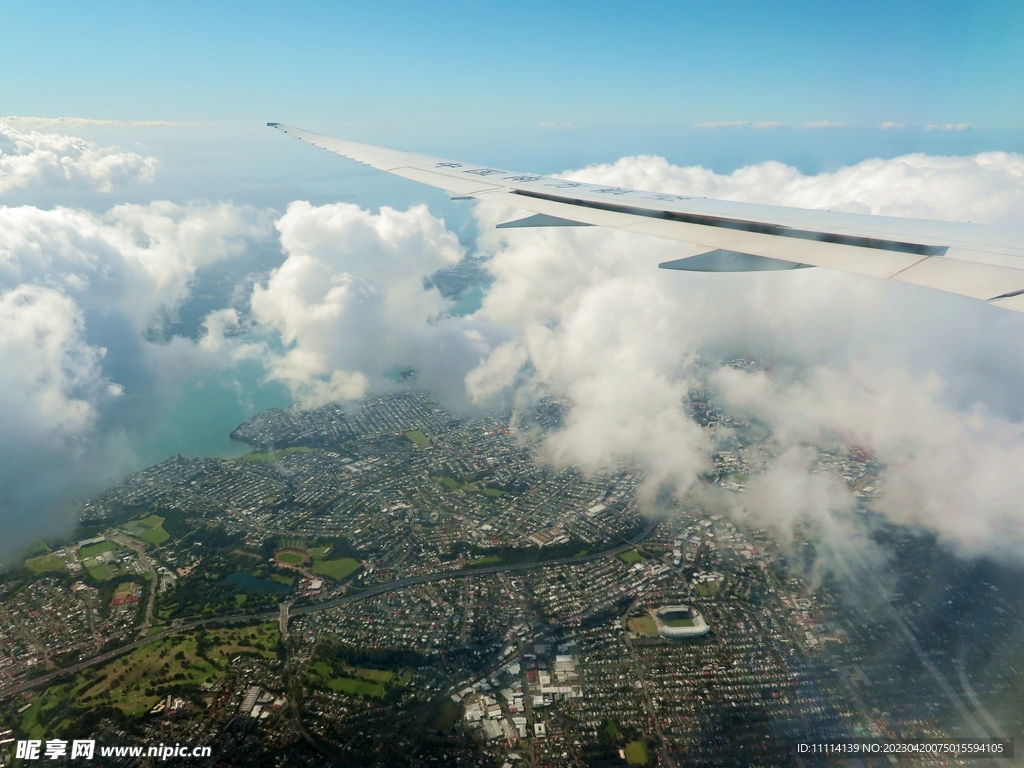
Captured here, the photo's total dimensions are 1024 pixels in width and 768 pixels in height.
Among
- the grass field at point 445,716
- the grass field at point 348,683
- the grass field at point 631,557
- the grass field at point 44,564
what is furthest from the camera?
the grass field at point 631,557

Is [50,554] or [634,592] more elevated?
[634,592]

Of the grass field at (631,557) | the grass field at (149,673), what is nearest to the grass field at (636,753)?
the grass field at (631,557)

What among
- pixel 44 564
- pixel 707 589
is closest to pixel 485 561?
pixel 707 589

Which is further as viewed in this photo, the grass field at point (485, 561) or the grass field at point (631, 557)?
the grass field at point (631, 557)

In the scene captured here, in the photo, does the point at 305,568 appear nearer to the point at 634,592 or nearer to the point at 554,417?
the point at 634,592

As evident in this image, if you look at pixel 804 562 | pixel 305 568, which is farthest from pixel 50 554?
pixel 804 562

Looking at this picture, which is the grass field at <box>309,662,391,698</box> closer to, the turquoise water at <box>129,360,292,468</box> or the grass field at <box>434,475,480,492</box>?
the grass field at <box>434,475,480,492</box>

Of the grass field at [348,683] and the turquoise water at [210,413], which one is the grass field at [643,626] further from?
the turquoise water at [210,413]

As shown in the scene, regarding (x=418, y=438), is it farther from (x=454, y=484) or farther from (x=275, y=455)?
(x=275, y=455)
